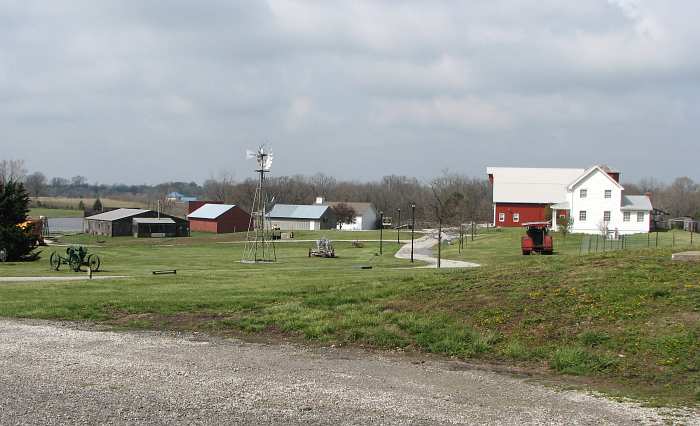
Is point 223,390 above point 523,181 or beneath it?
beneath

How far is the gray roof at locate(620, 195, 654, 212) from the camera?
204ft

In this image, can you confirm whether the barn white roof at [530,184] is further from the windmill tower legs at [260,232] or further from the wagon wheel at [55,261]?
the wagon wheel at [55,261]

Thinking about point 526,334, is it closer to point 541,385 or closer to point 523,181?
point 541,385

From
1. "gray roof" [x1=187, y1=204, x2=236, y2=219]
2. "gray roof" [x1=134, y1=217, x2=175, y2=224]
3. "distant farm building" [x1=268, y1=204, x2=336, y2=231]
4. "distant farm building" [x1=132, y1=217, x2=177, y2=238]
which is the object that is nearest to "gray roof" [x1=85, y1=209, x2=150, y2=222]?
"gray roof" [x1=134, y1=217, x2=175, y2=224]

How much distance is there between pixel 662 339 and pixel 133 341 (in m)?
8.94

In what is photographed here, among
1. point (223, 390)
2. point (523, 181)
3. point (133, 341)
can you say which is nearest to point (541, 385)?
point (223, 390)

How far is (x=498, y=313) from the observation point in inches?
528

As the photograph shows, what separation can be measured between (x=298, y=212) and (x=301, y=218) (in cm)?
192

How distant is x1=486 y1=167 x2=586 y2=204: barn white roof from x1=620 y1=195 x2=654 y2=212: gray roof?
16218mm

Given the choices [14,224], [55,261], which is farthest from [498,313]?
[14,224]

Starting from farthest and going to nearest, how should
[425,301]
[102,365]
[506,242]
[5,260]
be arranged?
[506,242]
[5,260]
[425,301]
[102,365]

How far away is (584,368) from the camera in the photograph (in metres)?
10.7

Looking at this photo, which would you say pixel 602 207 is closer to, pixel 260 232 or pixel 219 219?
pixel 260 232

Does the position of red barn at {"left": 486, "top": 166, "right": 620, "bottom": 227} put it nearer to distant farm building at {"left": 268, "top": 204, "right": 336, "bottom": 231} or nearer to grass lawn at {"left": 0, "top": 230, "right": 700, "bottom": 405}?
distant farm building at {"left": 268, "top": 204, "right": 336, "bottom": 231}
